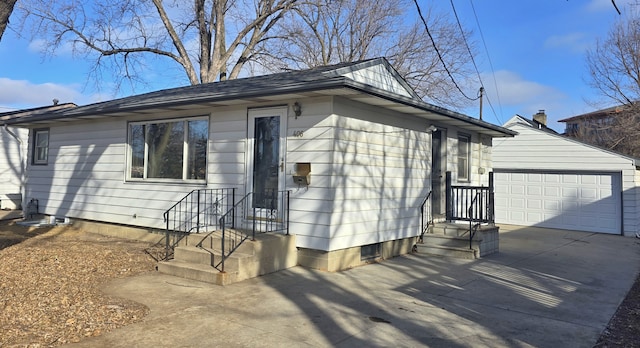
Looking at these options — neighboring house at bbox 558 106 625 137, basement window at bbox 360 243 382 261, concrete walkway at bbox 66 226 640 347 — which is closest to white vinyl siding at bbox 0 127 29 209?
concrete walkway at bbox 66 226 640 347

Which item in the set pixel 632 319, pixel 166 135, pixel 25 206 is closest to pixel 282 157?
pixel 166 135

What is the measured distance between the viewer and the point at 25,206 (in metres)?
12.0

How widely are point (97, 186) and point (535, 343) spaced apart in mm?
9380

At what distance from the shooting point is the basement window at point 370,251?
745 cm

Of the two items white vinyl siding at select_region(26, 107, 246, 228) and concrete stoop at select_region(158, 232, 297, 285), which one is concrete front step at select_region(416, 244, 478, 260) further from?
white vinyl siding at select_region(26, 107, 246, 228)

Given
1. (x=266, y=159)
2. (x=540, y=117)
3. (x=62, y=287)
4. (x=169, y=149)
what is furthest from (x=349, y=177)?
(x=540, y=117)

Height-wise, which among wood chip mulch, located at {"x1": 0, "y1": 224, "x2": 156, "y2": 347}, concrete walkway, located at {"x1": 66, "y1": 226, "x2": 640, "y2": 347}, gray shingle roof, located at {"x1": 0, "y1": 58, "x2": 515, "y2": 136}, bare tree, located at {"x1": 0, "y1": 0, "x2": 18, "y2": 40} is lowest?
concrete walkway, located at {"x1": 66, "y1": 226, "x2": 640, "y2": 347}

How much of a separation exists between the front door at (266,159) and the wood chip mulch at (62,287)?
6.41 ft

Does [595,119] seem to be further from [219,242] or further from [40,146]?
[40,146]

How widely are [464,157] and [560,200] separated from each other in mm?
6064

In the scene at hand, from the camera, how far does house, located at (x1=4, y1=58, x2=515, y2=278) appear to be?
22.0 ft

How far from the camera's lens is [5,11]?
5500mm

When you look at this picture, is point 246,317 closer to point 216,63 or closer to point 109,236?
point 109,236

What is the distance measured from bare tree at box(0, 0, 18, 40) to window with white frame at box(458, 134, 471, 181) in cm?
876
